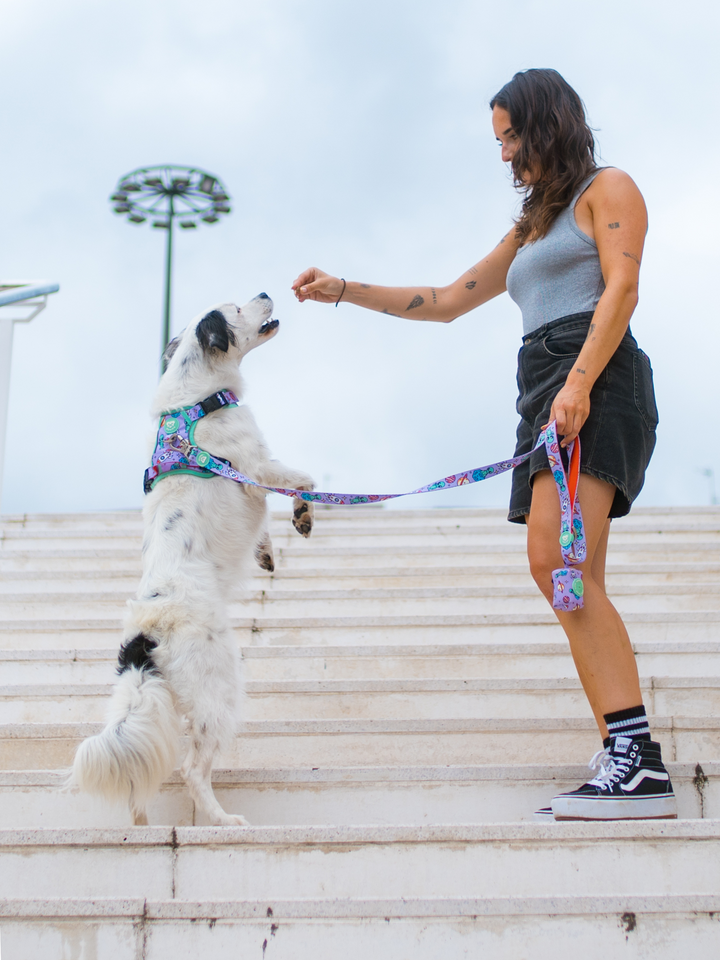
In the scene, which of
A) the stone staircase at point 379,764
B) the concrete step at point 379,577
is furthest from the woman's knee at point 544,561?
the concrete step at point 379,577

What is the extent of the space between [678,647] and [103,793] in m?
2.44

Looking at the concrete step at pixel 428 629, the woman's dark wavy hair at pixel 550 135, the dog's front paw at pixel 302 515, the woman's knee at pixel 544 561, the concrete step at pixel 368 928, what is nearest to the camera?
the concrete step at pixel 368 928

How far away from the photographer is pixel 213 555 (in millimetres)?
2941

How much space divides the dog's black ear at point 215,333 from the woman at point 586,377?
4.14 feet

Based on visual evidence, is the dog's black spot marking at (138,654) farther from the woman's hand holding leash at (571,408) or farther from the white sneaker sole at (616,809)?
the woman's hand holding leash at (571,408)

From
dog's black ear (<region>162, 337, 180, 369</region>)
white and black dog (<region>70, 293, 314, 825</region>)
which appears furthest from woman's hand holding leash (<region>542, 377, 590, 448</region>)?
dog's black ear (<region>162, 337, 180, 369</region>)

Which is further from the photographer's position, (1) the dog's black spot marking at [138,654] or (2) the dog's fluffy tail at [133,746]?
(1) the dog's black spot marking at [138,654]

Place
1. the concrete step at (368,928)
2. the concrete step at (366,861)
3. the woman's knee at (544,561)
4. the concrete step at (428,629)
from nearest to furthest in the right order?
the concrete step at (368,928) < the concrete step at (366,861) < the woman's knee at (544,561) < the concrete step at (428,629)

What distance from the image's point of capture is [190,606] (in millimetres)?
2727

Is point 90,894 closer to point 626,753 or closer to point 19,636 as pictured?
point 626,753

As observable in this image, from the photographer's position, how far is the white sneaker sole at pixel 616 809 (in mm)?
2260

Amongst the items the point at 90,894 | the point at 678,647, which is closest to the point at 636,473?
the point at 678,647

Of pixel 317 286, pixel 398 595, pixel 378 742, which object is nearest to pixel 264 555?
pixel 378 742

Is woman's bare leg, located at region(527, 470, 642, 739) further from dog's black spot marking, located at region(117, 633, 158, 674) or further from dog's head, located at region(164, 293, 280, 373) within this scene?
dog's head, located at region(164, 293, 280, 373)
